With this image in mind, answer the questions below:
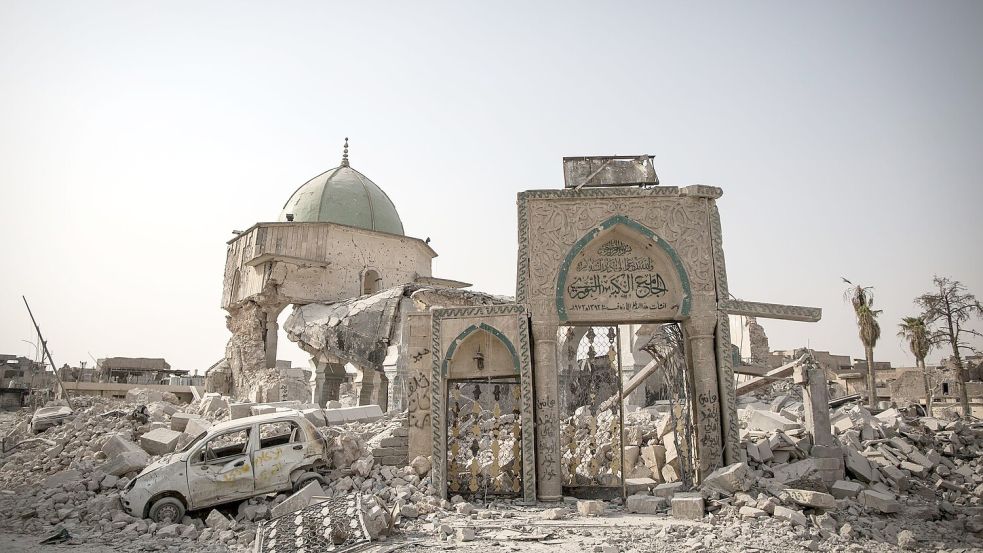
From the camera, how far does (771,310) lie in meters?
9.45

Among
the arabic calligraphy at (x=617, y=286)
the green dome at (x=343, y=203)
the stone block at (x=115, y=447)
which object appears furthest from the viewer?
the green dome at (x=343, y=203)

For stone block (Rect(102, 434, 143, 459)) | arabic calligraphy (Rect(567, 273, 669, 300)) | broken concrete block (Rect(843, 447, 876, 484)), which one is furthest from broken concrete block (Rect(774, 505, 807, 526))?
stone block (Rect(102, 434, 143, 459))

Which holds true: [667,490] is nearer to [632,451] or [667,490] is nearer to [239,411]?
[632,451]

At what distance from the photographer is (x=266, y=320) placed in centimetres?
2278

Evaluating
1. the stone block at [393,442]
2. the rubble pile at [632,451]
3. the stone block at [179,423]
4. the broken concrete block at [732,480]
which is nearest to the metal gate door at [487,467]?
the stone block at [393,442]

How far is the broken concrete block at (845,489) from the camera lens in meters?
7.80

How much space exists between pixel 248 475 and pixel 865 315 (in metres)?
22.8

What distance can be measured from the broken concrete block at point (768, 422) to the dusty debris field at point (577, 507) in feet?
0.11

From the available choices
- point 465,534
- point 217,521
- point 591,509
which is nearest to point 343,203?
point 217,521

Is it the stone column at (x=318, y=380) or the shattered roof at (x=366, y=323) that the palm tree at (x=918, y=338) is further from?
the stone column at (x=318, y=380)

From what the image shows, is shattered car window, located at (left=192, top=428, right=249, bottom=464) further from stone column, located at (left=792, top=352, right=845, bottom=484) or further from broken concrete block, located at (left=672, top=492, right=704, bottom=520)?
stone column, located at (left=792, top=352, right=845, bottom=484)

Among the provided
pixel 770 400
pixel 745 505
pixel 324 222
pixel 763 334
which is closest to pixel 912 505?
pixel 745 505

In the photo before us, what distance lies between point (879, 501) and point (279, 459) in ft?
24.9

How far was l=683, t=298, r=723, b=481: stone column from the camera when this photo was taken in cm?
891
